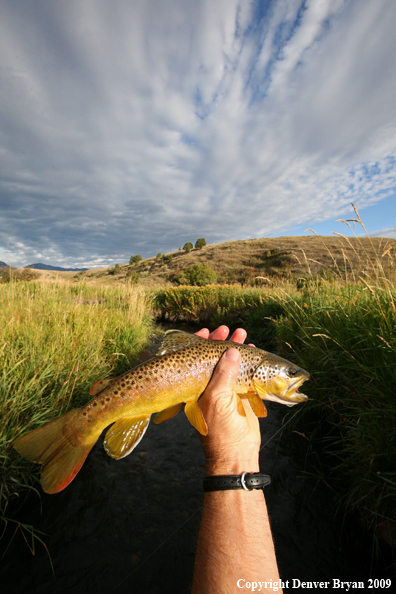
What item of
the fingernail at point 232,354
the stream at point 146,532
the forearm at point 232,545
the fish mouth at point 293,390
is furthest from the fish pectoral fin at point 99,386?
the stream at point 146,532

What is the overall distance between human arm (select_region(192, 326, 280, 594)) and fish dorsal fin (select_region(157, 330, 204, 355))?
31 cm

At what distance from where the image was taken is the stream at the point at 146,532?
2.36m

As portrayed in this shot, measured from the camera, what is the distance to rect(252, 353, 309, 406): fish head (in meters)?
2.02

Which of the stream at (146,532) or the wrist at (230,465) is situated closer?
the wrist at (230,465)

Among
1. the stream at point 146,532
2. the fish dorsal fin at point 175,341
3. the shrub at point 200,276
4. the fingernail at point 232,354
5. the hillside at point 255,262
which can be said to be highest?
the hillside at point 255,262

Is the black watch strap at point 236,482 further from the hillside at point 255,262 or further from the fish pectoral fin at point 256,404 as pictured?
the hillside at point 255,262

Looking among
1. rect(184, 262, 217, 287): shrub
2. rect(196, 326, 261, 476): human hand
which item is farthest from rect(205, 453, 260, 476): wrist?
rect(184, 262, 217, 287): shrub

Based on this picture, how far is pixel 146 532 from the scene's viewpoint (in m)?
2.82

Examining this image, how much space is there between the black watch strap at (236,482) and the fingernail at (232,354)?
76cm

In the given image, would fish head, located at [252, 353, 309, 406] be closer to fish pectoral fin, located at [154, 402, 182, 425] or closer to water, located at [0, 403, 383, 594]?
fish pectoral fin, located at [154, 402, 182, 425]

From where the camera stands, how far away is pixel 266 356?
2146 mm

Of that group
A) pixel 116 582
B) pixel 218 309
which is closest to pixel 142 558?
pixel 116 582

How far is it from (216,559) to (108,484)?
8.96ft

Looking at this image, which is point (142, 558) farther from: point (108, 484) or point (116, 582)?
point (108, 484)
